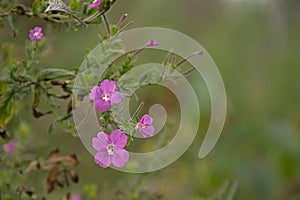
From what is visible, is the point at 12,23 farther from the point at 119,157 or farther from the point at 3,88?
the point at 119,157

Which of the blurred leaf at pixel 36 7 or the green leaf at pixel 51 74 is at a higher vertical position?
the blurred leaf at pixel 36 7

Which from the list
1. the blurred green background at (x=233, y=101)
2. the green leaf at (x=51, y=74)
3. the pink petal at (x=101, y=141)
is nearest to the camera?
the pink petal at (x=101, y=141)

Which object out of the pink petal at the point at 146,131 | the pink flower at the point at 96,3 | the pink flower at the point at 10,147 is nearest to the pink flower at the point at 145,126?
the pink petal at the point at 146,131

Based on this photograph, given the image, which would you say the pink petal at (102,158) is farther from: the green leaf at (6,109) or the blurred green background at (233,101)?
the blurred green background at (233,101)

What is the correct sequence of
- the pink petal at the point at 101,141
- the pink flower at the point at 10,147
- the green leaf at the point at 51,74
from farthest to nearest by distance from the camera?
the pink flower at the point at 10,147
the green leaf at the point at 51,74
the pink petal at the point at 101,141

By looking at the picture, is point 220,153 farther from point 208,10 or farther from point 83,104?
point 208,10

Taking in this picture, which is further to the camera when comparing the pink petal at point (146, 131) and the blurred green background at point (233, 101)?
the blurred green background at point (233, 101)

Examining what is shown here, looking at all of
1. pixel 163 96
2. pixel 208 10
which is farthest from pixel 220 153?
pixel 208 10

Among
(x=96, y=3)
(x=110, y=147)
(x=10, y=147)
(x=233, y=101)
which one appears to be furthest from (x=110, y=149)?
(x=233, y=101)
